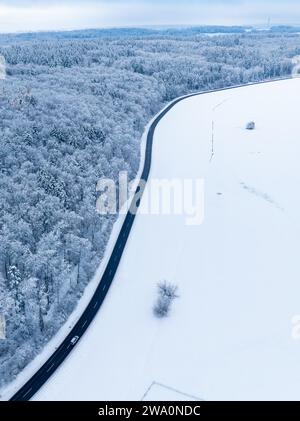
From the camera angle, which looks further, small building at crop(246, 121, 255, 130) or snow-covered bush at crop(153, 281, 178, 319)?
small building at crop(246, 121, 255, 130)

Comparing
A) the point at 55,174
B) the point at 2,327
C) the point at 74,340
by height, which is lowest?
the point at 74,340

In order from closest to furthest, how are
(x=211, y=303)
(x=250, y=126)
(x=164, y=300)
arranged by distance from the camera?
(x=164, y=300) < (x=211, y=303) < (x=250, y=126)

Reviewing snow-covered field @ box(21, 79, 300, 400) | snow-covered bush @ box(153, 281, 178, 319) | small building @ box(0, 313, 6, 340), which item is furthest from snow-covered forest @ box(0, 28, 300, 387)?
snow-covered bush @ box(153, 281, 178, 319)

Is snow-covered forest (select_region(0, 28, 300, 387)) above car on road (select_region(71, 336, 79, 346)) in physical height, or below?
above

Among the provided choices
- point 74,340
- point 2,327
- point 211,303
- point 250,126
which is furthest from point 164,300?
point 250,126

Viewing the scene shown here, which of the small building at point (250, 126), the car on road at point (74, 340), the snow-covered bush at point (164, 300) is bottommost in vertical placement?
the car on road at point (74, 340)

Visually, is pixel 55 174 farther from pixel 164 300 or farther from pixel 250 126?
pixel 250 126

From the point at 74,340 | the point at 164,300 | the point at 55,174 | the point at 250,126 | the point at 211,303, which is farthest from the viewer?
the point at 250,126

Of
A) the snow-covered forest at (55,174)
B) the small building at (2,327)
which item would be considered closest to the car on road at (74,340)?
the snow-covered forest at (55,174)

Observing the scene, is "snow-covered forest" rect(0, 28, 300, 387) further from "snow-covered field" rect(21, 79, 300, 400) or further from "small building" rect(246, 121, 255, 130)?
"small building" rect(246, 121, 255, 130)

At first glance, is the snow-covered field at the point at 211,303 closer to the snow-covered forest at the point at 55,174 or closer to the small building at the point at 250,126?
the snow-covered forest at the point at 55,174
